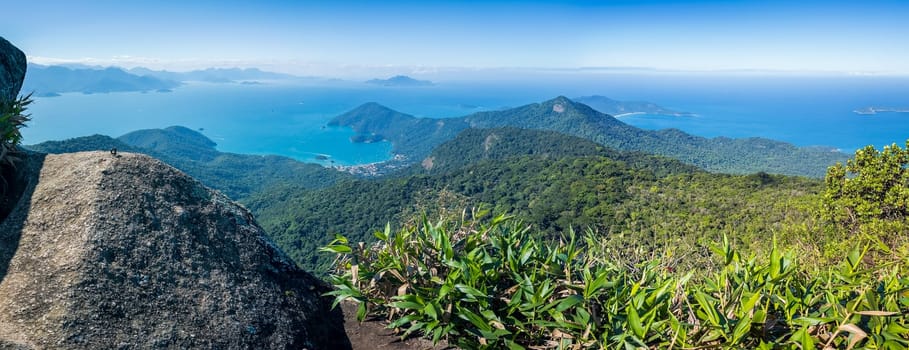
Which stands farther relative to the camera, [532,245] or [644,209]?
[644,209]

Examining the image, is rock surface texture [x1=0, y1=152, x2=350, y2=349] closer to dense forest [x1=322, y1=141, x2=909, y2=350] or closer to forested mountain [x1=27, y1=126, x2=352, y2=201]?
dense forest [x1=322, y1=141, x2=909, y2=350]

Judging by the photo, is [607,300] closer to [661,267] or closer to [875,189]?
[661,267]

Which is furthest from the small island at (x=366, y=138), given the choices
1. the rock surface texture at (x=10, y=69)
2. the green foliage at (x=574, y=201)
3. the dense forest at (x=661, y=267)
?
the rock surface texture at (x=10, y=69)

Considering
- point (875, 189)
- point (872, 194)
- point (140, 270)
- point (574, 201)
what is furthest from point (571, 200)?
point (140, 270)

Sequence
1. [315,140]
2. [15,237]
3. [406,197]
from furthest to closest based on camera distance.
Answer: [315,140], [406,197], [15,237]

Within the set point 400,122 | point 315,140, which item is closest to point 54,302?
point 315,140

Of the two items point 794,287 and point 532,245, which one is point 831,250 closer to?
point 794,287
